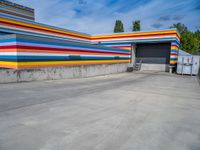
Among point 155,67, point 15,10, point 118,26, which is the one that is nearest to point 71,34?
point 155,67

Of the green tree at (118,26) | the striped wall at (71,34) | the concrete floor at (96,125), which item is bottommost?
the concrete floor at (96,125)

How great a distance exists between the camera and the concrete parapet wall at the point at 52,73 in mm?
8124

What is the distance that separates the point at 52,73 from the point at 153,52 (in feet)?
51.2

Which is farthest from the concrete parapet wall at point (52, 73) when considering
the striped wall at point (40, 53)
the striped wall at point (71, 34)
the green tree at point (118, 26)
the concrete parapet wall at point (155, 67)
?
the green tree at point (118, 26)

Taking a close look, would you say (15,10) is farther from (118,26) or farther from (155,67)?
(118,26)

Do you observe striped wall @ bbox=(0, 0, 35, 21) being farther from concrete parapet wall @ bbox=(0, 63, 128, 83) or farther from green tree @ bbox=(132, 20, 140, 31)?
green tree @ bbox=(132, 20, 140, 31)

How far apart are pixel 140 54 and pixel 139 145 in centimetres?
2082

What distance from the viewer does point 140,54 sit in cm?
2239

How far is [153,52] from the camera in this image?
2133cm

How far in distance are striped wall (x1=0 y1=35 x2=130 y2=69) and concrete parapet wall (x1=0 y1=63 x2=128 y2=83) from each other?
0.43m

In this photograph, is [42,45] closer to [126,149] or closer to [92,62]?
[92,62]

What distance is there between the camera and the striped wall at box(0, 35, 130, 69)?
873cm

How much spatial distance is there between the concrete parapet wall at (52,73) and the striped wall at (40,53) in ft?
1.40

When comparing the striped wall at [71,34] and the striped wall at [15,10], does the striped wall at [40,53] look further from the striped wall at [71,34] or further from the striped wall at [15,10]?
the striped wall at [15,10]
